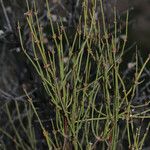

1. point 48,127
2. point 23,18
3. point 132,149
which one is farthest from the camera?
point 23,18

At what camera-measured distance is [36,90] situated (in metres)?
3.92

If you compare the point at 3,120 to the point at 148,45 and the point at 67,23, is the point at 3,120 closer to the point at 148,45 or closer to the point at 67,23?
the point at 67,23

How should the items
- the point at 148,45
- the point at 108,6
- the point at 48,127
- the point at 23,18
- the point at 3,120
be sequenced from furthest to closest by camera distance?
the point at 148,45
the point at 3,120
the point at 23,18
the point at 108,6
the point at 48,127

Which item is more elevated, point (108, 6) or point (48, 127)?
point (108, 6)

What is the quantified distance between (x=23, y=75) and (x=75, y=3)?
1060mm

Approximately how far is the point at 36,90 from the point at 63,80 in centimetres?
132

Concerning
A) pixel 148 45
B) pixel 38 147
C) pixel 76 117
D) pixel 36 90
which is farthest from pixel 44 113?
pixel 148 45

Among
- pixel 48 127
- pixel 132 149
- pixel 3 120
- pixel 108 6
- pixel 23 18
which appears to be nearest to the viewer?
pixel 132 149

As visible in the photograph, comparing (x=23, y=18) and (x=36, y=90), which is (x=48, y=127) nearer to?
(x=36, y=90)

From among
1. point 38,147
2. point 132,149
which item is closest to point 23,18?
point 38,147

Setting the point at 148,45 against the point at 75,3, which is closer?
the point at 75,3

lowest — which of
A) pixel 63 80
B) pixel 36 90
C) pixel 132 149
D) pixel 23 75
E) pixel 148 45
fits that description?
pixel 148 45

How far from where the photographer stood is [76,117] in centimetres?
265

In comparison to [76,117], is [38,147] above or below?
below
